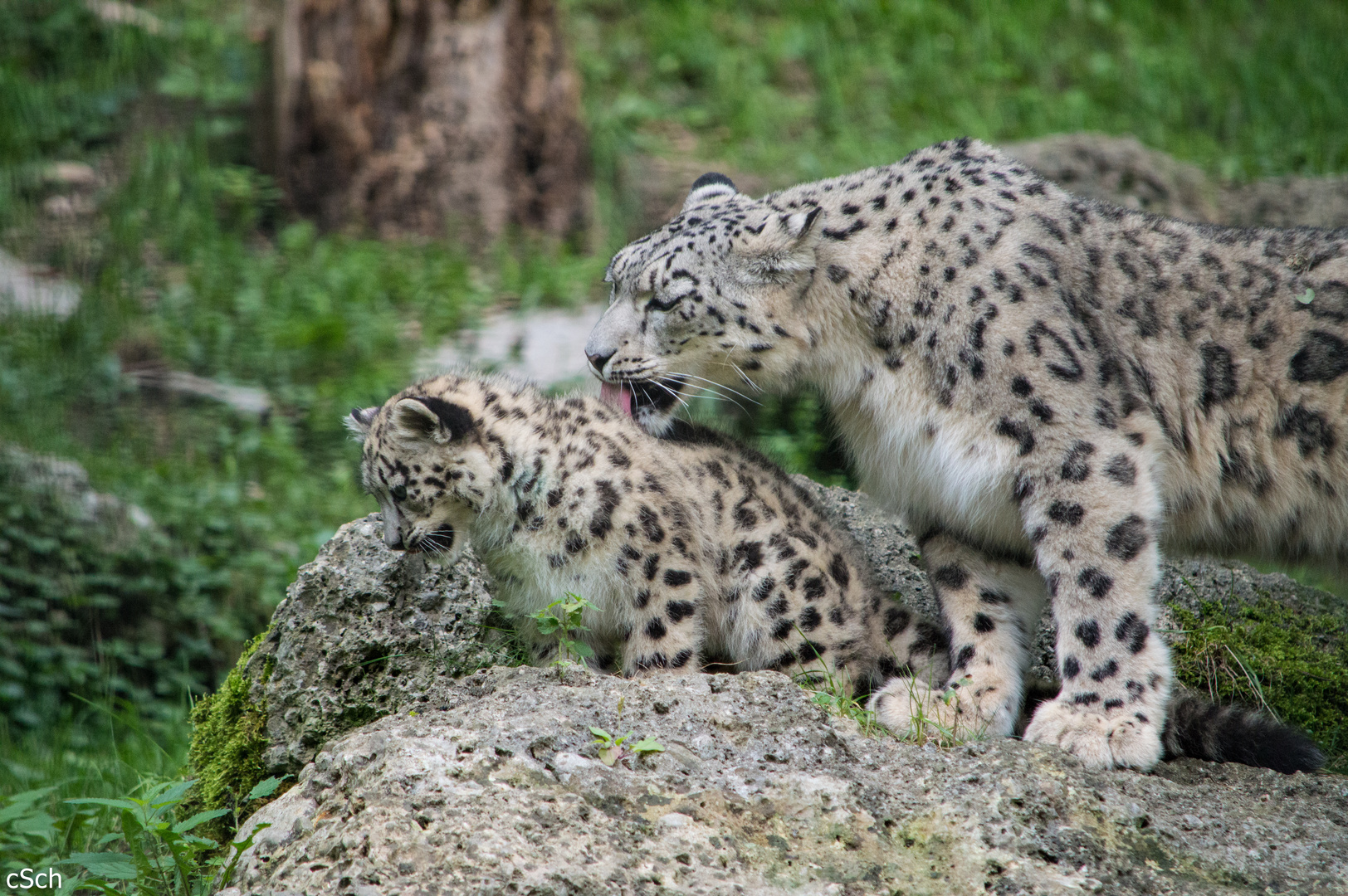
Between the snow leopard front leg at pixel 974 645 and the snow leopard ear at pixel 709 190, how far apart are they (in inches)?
75.6

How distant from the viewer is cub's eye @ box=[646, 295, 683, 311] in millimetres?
5570

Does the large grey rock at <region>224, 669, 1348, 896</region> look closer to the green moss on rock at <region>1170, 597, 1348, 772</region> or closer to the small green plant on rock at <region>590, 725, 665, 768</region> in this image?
the small green plant on rock at <region>590, 725, 665, 768</region>

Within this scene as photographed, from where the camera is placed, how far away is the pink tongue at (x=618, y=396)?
19.1 ft

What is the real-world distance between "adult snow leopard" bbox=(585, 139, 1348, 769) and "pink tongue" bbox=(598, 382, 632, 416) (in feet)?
0.05

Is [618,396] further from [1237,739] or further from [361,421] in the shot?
[1237,739]

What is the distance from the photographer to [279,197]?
12461 mm

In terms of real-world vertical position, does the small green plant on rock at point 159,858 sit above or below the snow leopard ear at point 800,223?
below

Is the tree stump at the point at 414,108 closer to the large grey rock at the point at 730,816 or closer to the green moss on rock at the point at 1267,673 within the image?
the green moss on rock at the point at 1267,673

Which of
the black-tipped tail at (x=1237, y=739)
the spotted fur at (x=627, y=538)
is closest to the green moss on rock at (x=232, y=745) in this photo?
the spotted fur at (x=627, y=538)

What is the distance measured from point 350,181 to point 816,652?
28.6 feet

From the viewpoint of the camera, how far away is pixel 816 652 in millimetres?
5344

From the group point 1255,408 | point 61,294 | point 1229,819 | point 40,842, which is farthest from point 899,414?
point 61,294

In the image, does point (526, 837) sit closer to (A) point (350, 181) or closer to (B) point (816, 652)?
(B) point (816, 652)

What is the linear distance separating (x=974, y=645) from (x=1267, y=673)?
1596 mm
